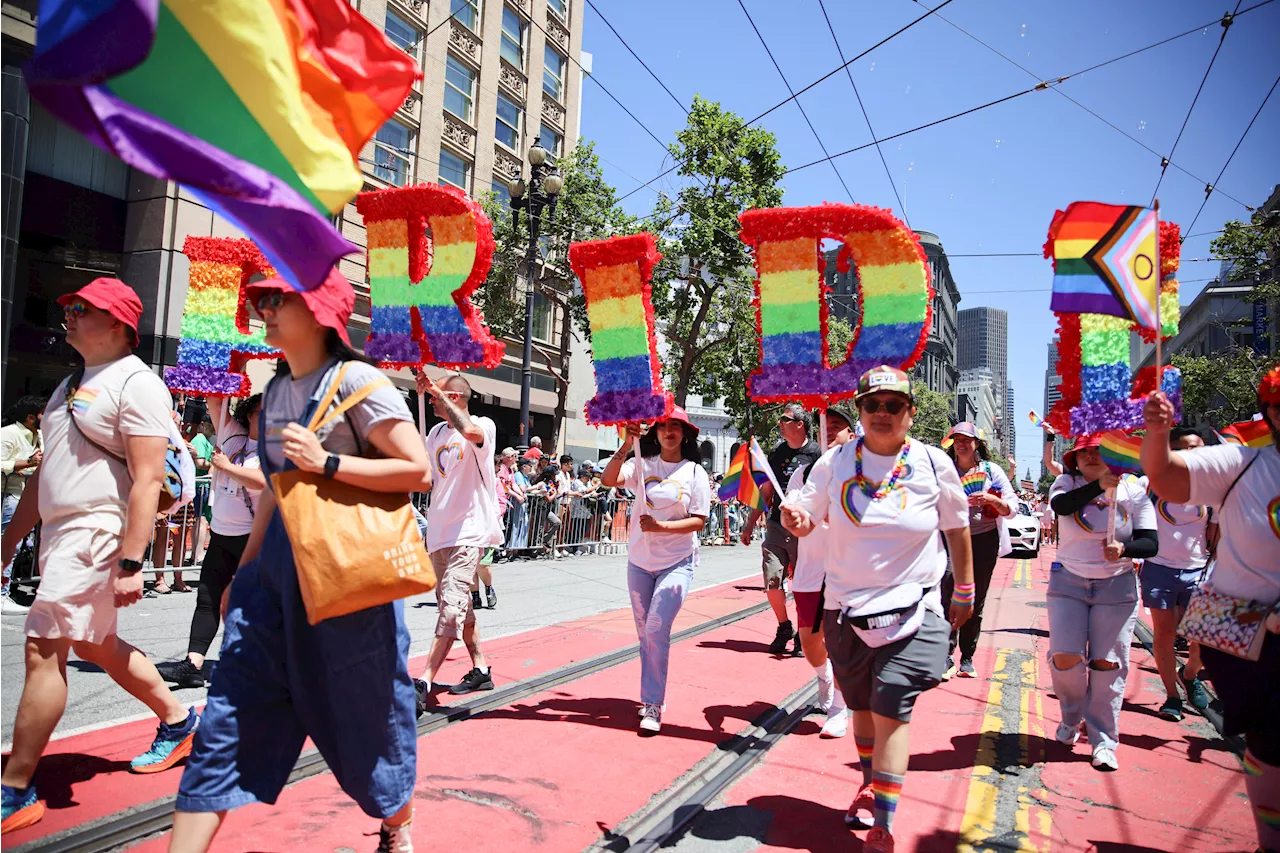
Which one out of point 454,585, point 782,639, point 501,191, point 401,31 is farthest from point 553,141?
point 454,585

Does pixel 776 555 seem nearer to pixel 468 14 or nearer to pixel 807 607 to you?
pixel 807 607

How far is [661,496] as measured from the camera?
5.59m

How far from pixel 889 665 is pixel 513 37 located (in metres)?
30.4

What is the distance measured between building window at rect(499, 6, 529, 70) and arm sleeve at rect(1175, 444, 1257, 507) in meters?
29.4

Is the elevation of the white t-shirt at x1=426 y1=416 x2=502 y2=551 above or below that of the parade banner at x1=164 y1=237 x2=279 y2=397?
below

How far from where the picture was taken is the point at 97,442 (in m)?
3.55

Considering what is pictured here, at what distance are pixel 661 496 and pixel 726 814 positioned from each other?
2.02 m

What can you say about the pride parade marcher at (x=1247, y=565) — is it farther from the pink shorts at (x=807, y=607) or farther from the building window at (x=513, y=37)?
the building window at (x=513, y=37)

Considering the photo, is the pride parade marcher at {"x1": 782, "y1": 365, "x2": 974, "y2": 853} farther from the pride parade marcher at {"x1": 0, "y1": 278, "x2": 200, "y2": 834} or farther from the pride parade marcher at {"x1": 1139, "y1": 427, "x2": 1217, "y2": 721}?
the pride parade marcher at {"x1": 1139, "y1": 427, "x2": 1217, "y2": 721}

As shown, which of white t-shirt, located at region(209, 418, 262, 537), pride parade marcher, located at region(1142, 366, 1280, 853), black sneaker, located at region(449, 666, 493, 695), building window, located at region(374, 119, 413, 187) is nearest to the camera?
pride parade marcher, located at region(1142, 366, 1280, 853)

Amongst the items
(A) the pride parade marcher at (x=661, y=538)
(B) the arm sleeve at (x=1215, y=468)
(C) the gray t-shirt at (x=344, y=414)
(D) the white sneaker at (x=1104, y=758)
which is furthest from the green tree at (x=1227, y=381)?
(C) the gray t-shirt at (x=344, y=414)

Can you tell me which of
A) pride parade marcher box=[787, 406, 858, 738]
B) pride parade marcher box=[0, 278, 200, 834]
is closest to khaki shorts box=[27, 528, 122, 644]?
pride parade marcher box=[0, 278, 200, 834]

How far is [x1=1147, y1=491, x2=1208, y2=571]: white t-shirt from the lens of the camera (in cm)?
654

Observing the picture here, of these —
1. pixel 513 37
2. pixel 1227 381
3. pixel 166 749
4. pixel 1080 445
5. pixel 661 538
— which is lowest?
pixel 166 749
